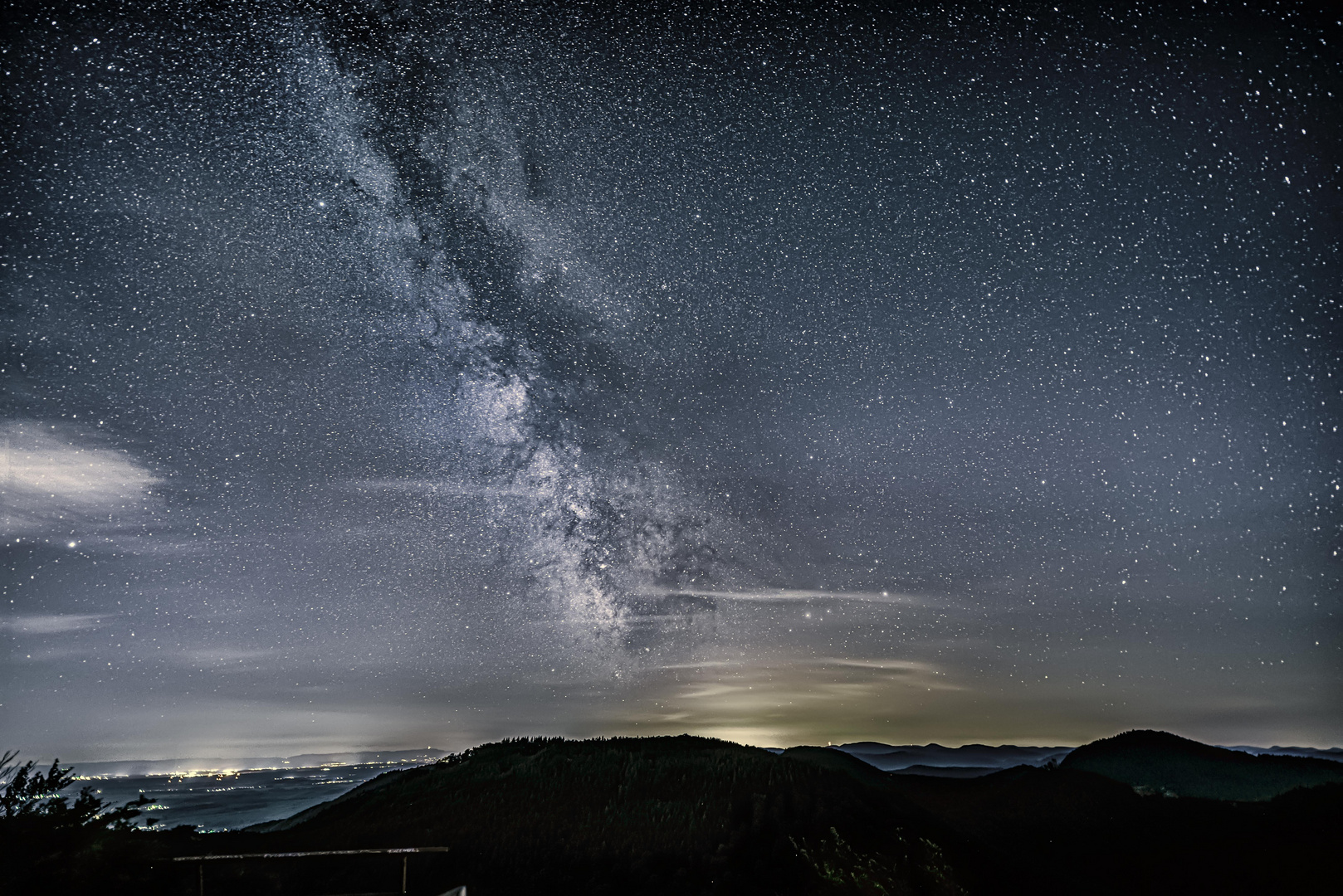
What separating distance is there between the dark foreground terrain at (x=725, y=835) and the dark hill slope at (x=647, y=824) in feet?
0.21

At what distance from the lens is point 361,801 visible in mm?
20906

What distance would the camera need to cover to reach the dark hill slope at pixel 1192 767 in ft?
101

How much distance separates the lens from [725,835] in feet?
57.8

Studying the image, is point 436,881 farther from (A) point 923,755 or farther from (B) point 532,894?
(A) point 923,755

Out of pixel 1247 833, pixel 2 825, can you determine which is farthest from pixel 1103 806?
pixel 2 825

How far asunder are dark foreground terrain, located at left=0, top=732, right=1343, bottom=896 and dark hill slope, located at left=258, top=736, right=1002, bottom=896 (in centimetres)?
6

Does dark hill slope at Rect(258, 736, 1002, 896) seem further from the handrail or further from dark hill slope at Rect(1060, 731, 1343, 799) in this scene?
dark hill slope at Rect(1060, 731, 1343, 799)

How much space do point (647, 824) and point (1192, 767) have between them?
29103 mm

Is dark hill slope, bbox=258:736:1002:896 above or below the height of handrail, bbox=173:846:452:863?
below

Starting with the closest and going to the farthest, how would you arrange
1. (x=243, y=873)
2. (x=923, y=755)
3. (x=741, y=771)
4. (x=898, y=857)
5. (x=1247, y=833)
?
(x=243, y=873) → (x=898, y=857) → (x=741, y=771) → (x=1247, y=833) → (x=923, y=755)

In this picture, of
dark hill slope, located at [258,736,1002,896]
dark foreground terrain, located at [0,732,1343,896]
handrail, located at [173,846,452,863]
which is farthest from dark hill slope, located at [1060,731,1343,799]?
handrail, located at [173,846,452,863]

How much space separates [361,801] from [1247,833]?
2954cm

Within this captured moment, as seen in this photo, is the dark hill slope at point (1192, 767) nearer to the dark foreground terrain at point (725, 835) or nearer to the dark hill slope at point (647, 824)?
the dark foreground terrain at point (725, 835)

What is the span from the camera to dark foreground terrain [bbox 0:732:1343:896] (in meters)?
14.2
